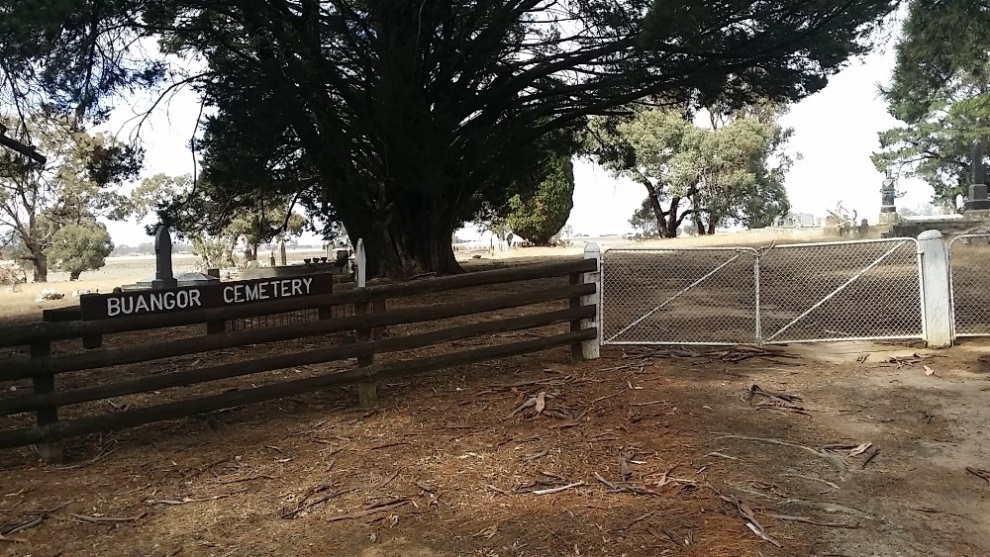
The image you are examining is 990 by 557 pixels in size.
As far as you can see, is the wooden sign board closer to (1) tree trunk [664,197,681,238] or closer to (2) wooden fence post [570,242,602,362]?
(2) wooden fence post [570,242,602,362]

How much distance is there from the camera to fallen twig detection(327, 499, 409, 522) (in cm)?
390

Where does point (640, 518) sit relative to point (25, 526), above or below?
below

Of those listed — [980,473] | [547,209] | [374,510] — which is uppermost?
[547,209]

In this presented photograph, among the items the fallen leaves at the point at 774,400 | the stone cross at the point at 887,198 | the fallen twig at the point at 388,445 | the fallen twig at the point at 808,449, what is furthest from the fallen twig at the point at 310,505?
the stone cross at the point at 887,198

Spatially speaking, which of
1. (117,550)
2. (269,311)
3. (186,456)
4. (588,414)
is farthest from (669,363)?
(117,550)

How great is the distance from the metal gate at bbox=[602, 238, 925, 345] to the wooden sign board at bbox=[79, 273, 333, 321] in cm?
354

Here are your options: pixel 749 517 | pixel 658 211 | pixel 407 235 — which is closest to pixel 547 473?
pixel 749 517

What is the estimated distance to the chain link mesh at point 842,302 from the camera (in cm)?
865

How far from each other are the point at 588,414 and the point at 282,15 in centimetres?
1004

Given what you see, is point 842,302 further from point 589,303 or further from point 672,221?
point 672,221

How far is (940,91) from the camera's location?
107ft

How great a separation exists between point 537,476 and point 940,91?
3710 cm

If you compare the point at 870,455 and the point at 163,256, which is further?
the point at 163,256

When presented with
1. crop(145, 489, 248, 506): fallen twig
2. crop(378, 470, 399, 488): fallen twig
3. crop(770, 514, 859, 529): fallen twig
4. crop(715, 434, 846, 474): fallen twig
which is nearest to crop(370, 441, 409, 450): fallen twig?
crop(378, 470, 399, 488): fallen twig
